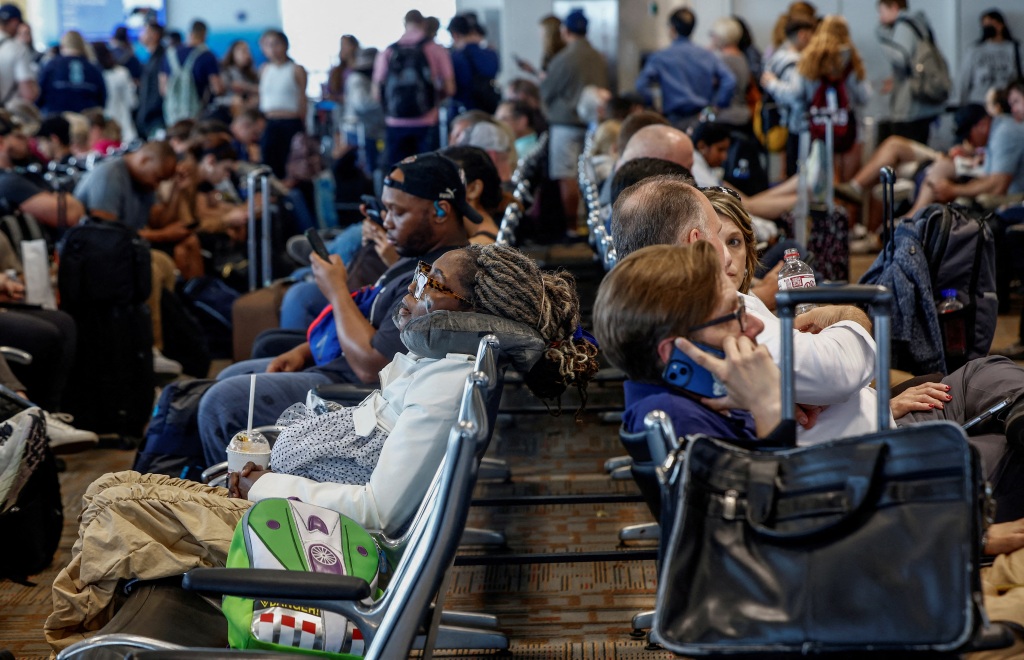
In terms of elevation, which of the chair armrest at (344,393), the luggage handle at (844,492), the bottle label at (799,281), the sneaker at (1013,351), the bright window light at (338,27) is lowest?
the sneaker at (1013,351)

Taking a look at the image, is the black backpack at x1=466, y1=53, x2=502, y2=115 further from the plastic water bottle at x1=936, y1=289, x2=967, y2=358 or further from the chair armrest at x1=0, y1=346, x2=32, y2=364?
the plastic water bottle at x1=936, y1=289, x2=967, y2=358

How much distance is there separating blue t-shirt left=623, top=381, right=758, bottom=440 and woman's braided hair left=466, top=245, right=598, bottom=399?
1.59 feet

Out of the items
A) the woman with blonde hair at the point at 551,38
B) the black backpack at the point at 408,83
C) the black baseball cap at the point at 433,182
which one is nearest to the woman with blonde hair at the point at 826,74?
the woman with blonde hair at the point at 551,38

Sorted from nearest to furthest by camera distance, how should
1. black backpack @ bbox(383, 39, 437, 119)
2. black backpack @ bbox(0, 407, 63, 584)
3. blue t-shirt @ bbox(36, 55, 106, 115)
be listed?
1. black backpack @ bbox(0, 407, 63, 584)
2. black backpack @ bbox(383, 39, 437, 119)
3. blue t-shirt @ bbox(36, 55, 106, 115)

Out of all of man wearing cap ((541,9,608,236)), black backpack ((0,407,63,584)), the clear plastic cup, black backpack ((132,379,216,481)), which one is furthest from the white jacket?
man wearing cap ((541,9,608,236))

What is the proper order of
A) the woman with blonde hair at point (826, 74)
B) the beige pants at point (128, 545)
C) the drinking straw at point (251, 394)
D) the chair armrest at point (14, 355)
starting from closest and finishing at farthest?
1. the beige pants at point (128, 545)
2. the drinking straw at point (251, 394)
3. the chair armrest at point (14, 355)
4. the woman with blonde hair at point (826, 74)

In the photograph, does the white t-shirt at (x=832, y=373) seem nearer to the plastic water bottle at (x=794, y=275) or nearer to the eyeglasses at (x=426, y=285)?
the plastic water bottle at (x=794, y=275)

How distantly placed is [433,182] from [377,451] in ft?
4.03

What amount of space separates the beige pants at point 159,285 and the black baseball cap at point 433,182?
2.98 m

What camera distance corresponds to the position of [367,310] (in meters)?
3.70

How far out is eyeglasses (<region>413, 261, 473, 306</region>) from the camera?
2.62 metres

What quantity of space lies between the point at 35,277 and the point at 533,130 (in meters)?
4.93

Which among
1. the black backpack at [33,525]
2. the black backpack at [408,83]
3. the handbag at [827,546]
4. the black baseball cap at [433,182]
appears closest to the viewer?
the handbag at [827,546]

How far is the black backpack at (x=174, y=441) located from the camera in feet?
11.5
